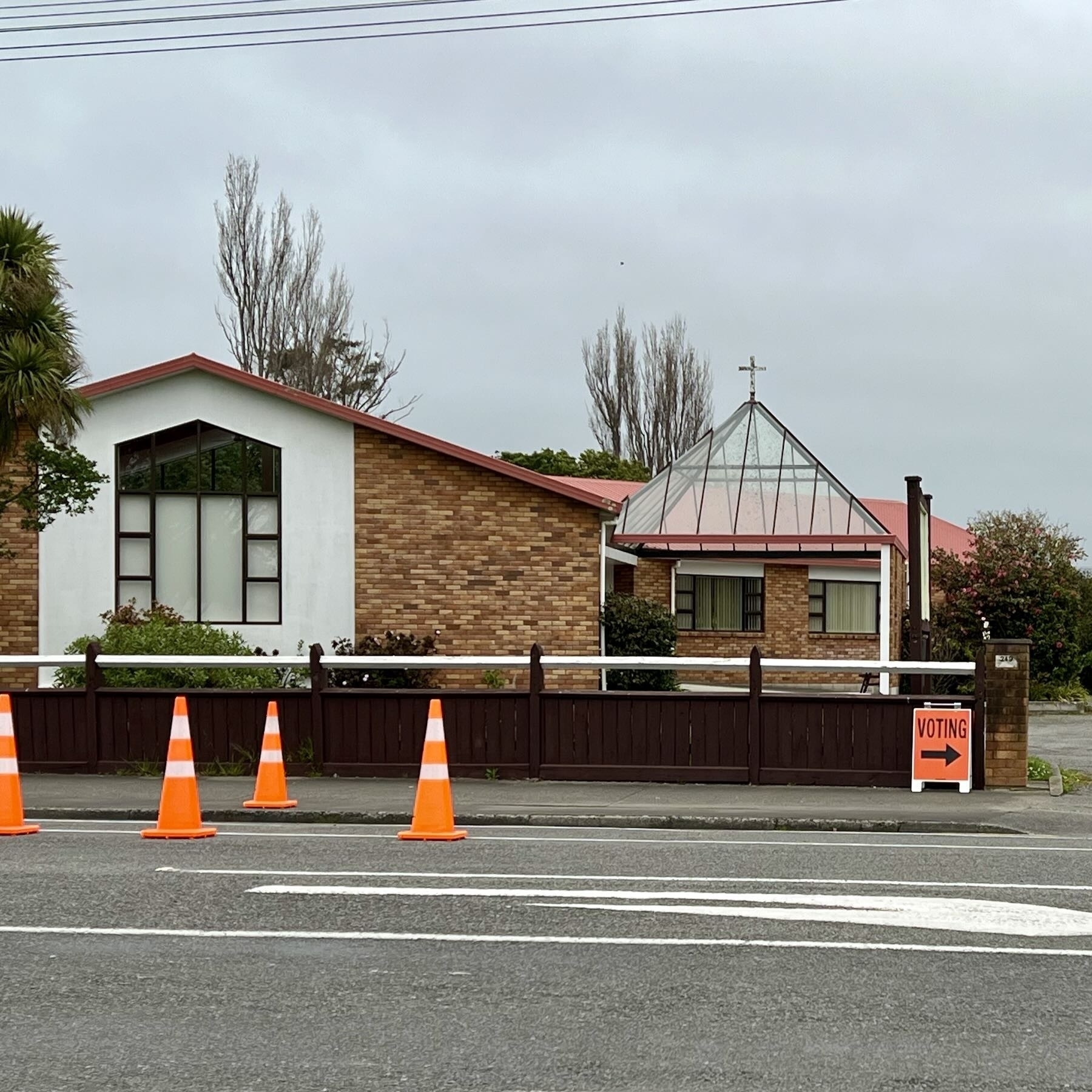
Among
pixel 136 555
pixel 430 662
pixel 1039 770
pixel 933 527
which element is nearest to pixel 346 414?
pixel 136 555

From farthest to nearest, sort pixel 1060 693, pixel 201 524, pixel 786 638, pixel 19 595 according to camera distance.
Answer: pixel 786 638 < pixel 1060 693 < pixel 201 524 < pixel 19 595

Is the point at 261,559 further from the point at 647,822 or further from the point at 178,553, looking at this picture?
the point at 647,822

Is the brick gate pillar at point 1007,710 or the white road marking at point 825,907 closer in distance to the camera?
the white road marking at point 825,907

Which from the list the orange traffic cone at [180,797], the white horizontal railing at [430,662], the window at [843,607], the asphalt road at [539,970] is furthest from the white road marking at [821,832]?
the window at [843,607]

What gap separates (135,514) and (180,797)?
14.4 meters

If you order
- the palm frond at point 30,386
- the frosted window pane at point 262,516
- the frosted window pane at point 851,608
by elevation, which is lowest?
the frosted window pane at point 851,608

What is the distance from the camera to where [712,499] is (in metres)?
29.2

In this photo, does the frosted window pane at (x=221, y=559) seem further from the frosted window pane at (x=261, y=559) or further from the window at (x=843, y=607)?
the window at (x=843, y=607)

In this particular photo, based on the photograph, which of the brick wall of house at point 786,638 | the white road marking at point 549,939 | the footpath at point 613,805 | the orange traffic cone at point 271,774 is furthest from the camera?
the brick wall of house at point 786,638

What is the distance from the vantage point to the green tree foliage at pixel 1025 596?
1411 inches

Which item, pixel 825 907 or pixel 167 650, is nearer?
pixel 825 907

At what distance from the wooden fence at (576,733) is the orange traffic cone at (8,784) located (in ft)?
15.0

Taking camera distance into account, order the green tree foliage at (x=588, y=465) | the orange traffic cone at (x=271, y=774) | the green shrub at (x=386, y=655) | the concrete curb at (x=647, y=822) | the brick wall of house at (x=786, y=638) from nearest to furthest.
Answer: the concrete curb at (x=647, y=822) → the orange traffic cone at (x=271, y=774) → the green shrub at (x=386, y=655) → the brick wall of house at (x=786, y=638) → the green tree foliage at (x=588, y=465)

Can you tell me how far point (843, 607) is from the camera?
42438 millimetres
